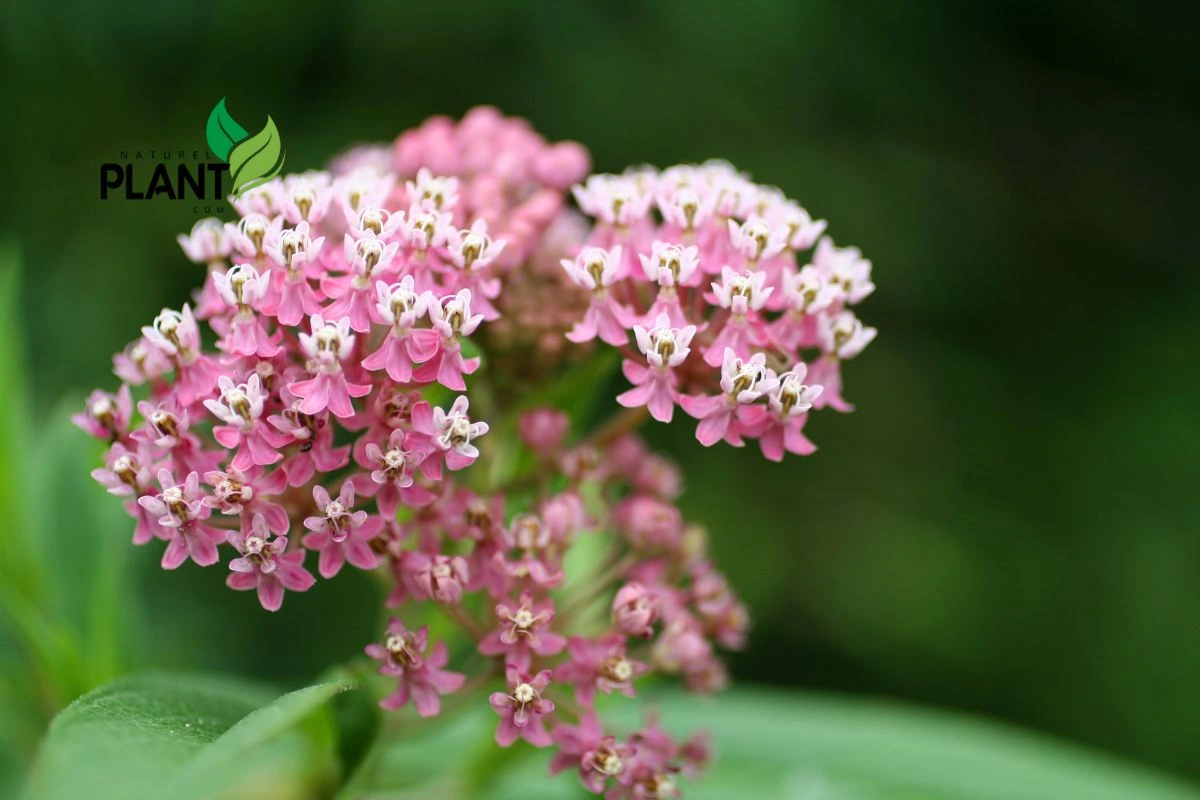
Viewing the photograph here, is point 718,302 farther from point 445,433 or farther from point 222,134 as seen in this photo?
point 222,134

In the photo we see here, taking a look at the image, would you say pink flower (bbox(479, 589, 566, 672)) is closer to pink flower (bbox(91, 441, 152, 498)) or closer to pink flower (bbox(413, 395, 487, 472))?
pink flower (bbox(413, 395, 487, 472))

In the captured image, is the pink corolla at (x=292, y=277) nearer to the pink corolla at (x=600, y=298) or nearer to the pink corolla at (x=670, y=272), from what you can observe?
the pink corolla at (x=600, y=298)

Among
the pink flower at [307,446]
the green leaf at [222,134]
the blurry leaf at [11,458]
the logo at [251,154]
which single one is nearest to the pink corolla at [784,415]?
the pink flower at [307,446]

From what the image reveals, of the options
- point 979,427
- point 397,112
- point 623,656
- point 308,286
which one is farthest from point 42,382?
point 979,427

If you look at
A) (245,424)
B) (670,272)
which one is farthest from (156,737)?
(670,272)

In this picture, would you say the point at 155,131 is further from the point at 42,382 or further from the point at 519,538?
the point at 519,538
